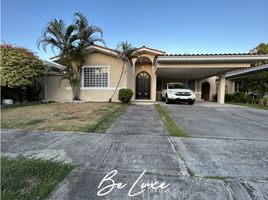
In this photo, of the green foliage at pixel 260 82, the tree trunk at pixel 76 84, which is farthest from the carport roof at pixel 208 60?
the tree trunk at pixel 76 84

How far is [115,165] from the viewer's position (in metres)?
2.75

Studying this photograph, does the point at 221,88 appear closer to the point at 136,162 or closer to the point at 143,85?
the point at 143,85

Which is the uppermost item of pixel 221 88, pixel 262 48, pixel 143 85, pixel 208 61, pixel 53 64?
pixel 262 48

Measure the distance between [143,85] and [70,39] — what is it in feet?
25.6

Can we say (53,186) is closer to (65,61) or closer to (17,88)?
(65,61)

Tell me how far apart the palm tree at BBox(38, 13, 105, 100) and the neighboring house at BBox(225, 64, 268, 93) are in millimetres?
14991

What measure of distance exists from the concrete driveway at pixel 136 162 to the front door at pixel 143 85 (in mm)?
11388

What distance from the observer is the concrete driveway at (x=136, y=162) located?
2.05 metres

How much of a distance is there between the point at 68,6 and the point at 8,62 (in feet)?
16.7

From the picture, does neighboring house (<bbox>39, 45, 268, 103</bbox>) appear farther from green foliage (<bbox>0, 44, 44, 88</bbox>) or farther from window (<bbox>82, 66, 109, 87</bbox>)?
green foliage (<bbox>0, 44, 44, 88</bbox>)

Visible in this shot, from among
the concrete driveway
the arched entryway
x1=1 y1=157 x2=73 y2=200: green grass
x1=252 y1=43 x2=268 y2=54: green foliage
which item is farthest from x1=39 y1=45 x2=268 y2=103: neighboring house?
Result: x1=252 y1=43 x2=268 y2=54: green foliage

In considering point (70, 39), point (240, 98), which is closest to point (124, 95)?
point (70, 39)

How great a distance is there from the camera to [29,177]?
7.63 feet

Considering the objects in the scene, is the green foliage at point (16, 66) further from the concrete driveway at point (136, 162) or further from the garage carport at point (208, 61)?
the garage carport at point (208, 61)
